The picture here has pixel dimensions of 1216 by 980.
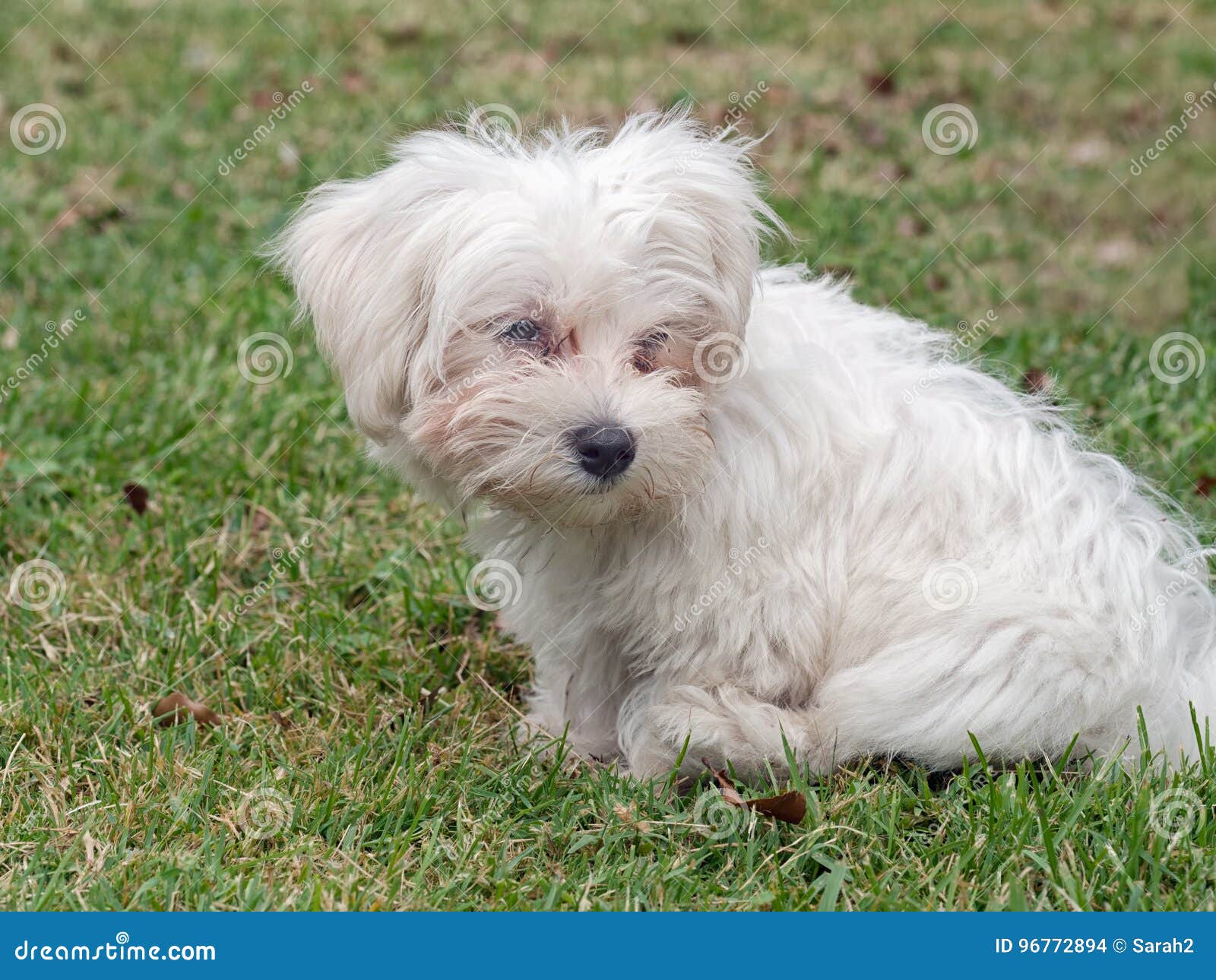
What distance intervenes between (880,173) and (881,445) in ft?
13.8

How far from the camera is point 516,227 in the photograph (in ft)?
9.62

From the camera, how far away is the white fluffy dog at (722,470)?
298 centimetres

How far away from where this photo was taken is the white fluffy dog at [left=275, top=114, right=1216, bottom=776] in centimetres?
298

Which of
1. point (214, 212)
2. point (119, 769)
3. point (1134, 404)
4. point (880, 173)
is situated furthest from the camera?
point (880, 173)

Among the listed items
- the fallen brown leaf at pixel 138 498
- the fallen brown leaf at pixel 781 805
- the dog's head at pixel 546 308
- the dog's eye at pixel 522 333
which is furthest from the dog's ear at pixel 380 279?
the fallen brown leaf at pixel 138 498

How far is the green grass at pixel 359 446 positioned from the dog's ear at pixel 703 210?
3.83ft

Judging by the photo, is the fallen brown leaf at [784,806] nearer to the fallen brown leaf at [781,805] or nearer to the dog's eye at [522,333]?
the fallen brown leaf at [781,805]

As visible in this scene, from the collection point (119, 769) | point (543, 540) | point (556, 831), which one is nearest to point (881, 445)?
point (543, 540)

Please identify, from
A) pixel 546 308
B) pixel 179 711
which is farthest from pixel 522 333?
pixel 179 711

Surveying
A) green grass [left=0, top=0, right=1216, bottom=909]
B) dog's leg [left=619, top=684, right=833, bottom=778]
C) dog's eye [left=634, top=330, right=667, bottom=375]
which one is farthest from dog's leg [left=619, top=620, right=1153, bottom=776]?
dog's eye [left=634, top=330, right=667, bottom=375]

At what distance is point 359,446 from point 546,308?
7.09 ft

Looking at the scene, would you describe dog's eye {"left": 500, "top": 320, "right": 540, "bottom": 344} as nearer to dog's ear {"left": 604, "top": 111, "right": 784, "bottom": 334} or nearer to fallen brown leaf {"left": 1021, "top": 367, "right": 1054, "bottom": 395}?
dog's ear {"left": 604, "top": 111, "right": 784, "bottom": 334}

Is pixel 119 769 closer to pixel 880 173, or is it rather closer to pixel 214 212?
pixel 214 212

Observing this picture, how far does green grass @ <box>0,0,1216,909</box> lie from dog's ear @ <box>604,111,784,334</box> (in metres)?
1.17
